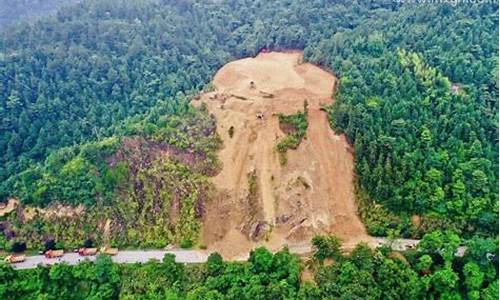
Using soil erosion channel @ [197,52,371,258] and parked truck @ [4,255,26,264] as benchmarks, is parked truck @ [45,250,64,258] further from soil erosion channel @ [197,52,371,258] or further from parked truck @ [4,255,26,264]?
soil erosion channel @ [197,52,371,258]

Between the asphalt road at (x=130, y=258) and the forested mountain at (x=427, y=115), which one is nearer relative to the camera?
the asphalt road at (x=130, y=258)

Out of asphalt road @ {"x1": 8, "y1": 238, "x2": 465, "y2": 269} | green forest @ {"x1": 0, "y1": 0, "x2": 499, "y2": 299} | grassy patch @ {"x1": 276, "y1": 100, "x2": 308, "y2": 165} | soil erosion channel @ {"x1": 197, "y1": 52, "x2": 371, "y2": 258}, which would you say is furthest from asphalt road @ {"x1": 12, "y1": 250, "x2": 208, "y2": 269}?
grassy patch @ {"x1": 276, "y1": 100, "x2": 308, "y2": 165}

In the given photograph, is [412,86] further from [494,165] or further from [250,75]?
[250,75]

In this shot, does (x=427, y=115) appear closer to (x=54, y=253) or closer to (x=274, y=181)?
(x=274, y=181)

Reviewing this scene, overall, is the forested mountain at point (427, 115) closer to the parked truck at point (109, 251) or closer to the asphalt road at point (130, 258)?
the asphalt road at point (130, 258)

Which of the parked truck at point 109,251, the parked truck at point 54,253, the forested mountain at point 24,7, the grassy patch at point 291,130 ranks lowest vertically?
the parked truck at point 54,253

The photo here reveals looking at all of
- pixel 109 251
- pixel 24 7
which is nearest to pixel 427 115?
pixel 109 251

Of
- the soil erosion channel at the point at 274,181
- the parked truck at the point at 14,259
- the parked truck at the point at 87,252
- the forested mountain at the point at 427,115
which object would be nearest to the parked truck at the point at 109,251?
the parked truck at the point at 87,252
